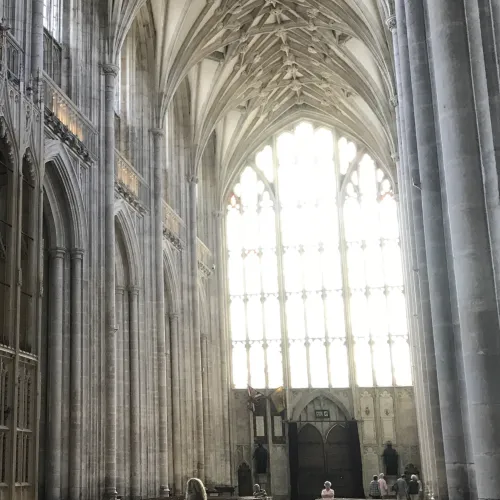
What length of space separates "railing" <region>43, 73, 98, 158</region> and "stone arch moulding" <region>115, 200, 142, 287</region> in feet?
8.48

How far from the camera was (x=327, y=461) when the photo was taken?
105 feet

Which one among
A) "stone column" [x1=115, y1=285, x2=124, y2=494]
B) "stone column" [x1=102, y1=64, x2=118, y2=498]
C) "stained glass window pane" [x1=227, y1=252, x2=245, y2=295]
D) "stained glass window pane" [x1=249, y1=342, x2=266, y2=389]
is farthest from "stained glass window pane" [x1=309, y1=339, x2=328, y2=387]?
"stone column" [x1=102, y1=64, x2=118, y2=498]

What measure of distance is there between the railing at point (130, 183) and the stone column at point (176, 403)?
4.96 metres

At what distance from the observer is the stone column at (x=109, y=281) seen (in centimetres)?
1817

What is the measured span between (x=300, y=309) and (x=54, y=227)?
56.9 ft

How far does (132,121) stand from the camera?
24375 mm

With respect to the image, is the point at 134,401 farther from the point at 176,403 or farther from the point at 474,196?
the point at 474,196

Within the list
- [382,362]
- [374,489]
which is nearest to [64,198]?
[374,489]

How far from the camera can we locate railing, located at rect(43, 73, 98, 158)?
1753 cm

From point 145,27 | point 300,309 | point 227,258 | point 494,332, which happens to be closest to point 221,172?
point 227,258

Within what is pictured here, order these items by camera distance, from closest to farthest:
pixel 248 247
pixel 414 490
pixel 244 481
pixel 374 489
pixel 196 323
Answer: pixel 414 490 < pixel 374 489 < pixel 196 323 < pixel 244 481 < pixel 248 247

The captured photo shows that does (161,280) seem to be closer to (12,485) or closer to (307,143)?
(12,485)

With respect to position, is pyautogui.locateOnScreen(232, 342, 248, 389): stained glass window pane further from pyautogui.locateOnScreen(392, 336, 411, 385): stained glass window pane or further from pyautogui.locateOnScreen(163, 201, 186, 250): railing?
pyautogui.locateOnScreen(163, 201, 186, 250): railing

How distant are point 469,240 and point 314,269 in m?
25.3
